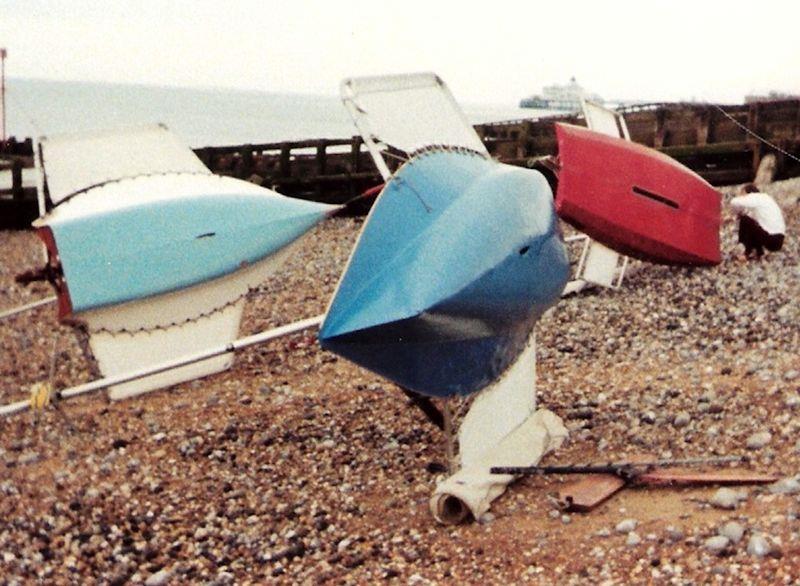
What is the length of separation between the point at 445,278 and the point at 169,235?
2.62m

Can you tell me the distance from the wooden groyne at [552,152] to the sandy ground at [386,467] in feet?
38.6

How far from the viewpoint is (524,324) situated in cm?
638

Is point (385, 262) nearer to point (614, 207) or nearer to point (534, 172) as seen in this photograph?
point (534, 172)

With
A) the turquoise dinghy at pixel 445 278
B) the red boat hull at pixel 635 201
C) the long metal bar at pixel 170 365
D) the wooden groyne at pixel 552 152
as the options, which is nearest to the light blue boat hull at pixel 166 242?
the long metal bar at pixel 170 365

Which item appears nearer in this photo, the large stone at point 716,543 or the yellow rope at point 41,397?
the large stone at point 716,543

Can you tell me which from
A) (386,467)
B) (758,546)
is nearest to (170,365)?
(386,467)

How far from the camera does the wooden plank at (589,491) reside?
5.55 m

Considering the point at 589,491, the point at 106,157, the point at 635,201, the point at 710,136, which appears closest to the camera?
the point at 589,491

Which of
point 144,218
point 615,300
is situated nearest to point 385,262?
point 144,218

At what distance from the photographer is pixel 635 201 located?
955 cm

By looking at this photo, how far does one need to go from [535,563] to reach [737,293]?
6.23 m

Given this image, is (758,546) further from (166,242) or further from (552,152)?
(552,152)

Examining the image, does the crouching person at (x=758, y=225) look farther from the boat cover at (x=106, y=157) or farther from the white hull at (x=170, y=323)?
the boat cover at (x=106, y=157)

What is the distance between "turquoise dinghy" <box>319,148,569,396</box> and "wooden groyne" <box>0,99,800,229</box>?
50.6ft
